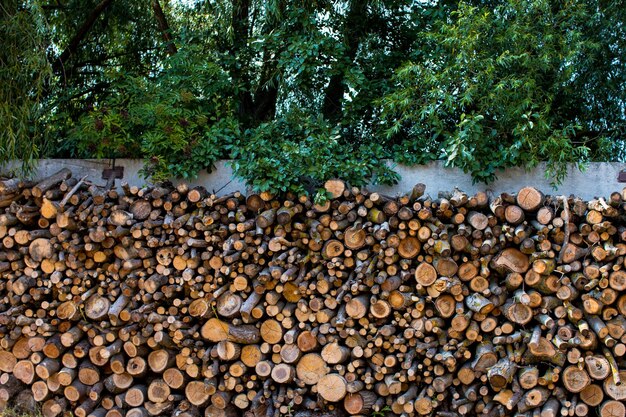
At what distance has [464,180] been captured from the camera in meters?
5.55

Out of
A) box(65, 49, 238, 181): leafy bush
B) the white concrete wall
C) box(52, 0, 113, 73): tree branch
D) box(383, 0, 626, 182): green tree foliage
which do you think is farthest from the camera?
box(52, 0, 113, 73): tree branch

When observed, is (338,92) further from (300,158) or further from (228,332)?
(228,332)

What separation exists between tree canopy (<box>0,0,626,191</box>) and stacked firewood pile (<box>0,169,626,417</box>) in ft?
1.45

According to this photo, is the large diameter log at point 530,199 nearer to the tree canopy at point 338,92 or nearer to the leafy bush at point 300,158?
the tree canopy at point 338,92

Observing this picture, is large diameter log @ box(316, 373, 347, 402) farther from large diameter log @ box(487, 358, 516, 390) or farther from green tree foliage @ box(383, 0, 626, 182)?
green tree foliage @ box(383, 0, 626, 182)

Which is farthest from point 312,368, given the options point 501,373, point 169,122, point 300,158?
point 169,122

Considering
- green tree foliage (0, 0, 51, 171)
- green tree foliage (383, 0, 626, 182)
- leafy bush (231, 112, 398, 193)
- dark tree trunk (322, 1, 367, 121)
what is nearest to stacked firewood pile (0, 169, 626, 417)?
leafy bush (231, 112, 398, 193)

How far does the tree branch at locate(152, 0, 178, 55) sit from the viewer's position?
22.5 feet

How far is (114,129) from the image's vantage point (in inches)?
232

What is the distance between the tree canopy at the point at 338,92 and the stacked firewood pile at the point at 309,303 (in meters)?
0.44

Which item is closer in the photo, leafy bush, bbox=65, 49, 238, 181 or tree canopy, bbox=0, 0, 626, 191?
tree canopy, bbox=0, 0, 626, 191

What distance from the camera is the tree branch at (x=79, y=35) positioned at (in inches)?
275

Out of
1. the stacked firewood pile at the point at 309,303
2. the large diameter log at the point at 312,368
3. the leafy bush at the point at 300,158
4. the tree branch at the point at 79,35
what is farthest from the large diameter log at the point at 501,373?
the tree branch at the point at 79,35

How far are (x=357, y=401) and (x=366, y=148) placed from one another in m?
1.99
